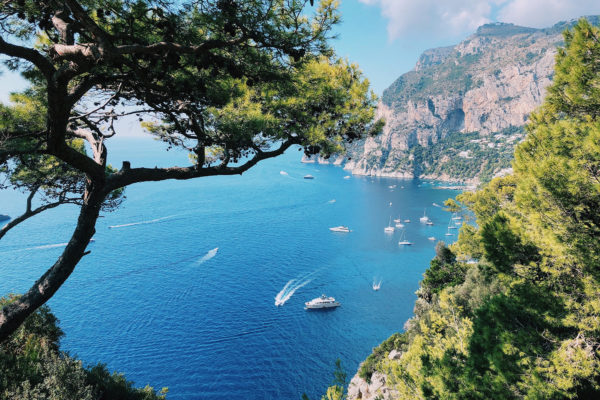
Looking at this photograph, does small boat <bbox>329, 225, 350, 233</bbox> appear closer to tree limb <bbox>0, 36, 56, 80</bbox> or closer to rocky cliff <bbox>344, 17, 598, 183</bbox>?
tree limb <bbox>0, 36, 56, 80</bbox>

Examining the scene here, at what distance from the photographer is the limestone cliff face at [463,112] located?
452ft

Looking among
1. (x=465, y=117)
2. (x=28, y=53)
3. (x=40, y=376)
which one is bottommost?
(x=40, y=376)

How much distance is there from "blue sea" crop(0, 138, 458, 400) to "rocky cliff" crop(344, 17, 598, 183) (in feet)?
257

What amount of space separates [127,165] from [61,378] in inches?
269

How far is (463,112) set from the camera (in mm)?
165125

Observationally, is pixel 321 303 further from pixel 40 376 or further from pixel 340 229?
pixel 40 376

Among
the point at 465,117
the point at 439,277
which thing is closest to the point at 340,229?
the point at 439,277

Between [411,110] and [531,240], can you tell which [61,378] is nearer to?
[531,240]

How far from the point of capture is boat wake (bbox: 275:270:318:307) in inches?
1312

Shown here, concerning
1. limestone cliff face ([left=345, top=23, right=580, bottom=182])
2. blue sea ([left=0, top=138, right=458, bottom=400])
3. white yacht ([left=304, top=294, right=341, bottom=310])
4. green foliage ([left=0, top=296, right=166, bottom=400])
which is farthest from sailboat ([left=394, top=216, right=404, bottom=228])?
limestone cliff face ([left=345, top=23, right=580, bottom=182])

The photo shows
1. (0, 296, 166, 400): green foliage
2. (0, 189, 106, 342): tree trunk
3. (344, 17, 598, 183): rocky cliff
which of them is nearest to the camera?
(0, 189, 106, 342): tree trunk

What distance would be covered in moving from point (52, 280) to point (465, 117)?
191m

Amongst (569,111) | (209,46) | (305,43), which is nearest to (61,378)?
(209,46)

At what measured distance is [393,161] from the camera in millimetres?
143750
